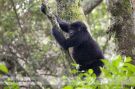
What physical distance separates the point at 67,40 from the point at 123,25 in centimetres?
233

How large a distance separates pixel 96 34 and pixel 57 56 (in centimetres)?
129

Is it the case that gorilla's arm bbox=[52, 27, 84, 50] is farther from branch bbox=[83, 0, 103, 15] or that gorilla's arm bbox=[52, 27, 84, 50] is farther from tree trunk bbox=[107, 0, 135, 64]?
tree trunk bbox=[107, 0, 135, 64]

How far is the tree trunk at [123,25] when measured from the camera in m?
4.43

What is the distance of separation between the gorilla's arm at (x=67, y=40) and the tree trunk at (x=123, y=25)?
5.74ft

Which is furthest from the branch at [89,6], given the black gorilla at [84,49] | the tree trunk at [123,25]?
the tree trunk at [123,25]

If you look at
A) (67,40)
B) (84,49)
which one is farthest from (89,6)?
(67,40)

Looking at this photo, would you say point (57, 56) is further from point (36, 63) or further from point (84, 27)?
point (84, 27)

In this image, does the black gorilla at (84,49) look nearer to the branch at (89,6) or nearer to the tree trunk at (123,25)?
the branch at (89,6)

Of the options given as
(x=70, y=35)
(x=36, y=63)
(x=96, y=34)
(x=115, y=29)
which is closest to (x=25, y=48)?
(x=36, y=63)

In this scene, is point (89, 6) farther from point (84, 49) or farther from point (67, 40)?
point (67, 40)

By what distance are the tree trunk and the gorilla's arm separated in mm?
1749

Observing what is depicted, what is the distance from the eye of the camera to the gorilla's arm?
253 inches

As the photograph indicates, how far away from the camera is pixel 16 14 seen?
938 centimetres

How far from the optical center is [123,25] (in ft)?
14.7
